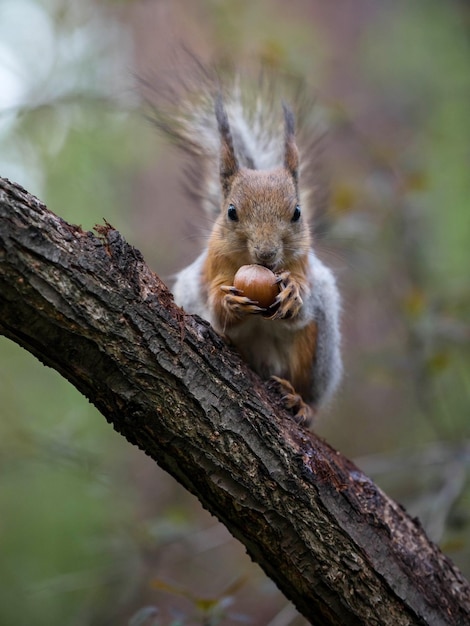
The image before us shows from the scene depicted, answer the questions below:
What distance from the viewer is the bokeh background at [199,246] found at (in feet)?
10.6

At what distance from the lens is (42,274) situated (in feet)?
4.78

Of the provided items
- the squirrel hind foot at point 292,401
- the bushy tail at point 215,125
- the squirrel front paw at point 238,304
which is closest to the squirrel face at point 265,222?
the squirrel front paw at point 238,304

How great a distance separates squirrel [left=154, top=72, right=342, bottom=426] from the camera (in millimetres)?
2322

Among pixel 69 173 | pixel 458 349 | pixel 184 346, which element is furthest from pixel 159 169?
Result: pixel 184 346

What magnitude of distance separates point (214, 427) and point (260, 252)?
72 cm

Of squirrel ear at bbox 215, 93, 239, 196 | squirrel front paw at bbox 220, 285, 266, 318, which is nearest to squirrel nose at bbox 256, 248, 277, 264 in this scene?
squirrel front paw at bbox 220, 285, 266, 318

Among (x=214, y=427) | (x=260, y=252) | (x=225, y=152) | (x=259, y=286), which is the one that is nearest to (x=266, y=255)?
(x=260, y=252)

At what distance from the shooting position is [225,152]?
→ 2.53 meters

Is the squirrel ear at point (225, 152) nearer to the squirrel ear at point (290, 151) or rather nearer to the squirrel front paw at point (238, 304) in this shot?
the squirrel ear at point (290, 151)

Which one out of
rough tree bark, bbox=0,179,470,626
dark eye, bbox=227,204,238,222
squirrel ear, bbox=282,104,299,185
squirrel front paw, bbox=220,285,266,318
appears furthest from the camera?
squirrel ear, bbox=282,104,299,185

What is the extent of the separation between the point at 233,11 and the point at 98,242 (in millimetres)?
2868

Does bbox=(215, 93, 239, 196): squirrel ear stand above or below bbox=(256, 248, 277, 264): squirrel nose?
above

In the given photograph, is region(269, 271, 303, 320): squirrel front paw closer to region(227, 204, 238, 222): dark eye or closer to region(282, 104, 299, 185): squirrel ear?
region(227, 204, 238, 222): dark eye

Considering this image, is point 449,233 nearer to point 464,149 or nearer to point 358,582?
point 464,149
